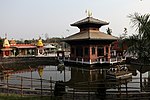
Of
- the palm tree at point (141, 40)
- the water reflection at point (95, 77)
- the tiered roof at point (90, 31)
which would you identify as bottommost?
the water reflection at point (95, 77)

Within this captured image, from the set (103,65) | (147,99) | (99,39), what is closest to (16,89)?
(147,99)

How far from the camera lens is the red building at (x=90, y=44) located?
40500mm

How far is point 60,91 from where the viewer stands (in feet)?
51.0

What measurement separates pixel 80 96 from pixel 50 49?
7622cm

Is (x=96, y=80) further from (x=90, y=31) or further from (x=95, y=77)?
(x=90, y=31)

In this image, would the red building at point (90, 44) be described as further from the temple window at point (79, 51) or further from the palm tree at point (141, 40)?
the palm tree at point (141, 40)

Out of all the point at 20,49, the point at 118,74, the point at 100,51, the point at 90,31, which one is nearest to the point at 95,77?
the point at 118,74

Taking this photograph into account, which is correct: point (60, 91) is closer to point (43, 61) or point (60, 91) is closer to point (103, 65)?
point (103, 65)

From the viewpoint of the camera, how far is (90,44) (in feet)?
136

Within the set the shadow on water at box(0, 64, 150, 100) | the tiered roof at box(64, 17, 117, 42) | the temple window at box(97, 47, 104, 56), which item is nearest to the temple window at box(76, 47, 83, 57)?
the tiered roof at box(64, 17, 117, 42)

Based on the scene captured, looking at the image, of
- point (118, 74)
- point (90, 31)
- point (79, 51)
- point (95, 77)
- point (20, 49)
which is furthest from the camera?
point (20, 49)

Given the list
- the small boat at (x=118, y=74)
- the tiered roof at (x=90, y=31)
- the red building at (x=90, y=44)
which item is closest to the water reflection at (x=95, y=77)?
the small boat at (x=118, y=74)

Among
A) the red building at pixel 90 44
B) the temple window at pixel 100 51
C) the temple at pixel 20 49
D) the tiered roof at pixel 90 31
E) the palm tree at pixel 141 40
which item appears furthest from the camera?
the temple at pixel 20 49

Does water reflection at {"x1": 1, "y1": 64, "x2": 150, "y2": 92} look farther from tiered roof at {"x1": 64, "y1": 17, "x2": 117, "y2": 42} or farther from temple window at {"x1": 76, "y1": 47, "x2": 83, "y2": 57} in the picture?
tiered roof at {"x1": 64, "y1": 17, "x2": 117, "y2": 42}
